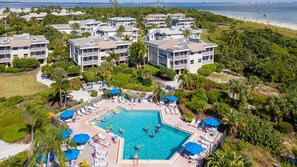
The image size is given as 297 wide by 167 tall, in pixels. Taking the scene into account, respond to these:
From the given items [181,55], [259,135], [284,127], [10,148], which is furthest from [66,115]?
[181,55]

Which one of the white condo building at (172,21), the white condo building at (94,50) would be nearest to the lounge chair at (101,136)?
the white condo building at (94,50)

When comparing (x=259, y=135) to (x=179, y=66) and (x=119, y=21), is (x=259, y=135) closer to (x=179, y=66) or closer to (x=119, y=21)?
(x=179, y=66)

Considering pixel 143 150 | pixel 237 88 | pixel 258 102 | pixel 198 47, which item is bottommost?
pixel 143 150

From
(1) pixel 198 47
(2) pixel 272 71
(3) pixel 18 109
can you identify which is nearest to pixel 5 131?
(3) pixel 18 109

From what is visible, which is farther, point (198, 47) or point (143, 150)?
point (198, 47)

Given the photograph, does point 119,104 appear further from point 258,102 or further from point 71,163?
point 258,102

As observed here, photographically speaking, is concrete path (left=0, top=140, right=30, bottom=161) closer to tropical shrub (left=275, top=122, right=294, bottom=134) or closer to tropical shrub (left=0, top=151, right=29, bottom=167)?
tropical shrub (left=0, top=151, right=29, bottom=167)
